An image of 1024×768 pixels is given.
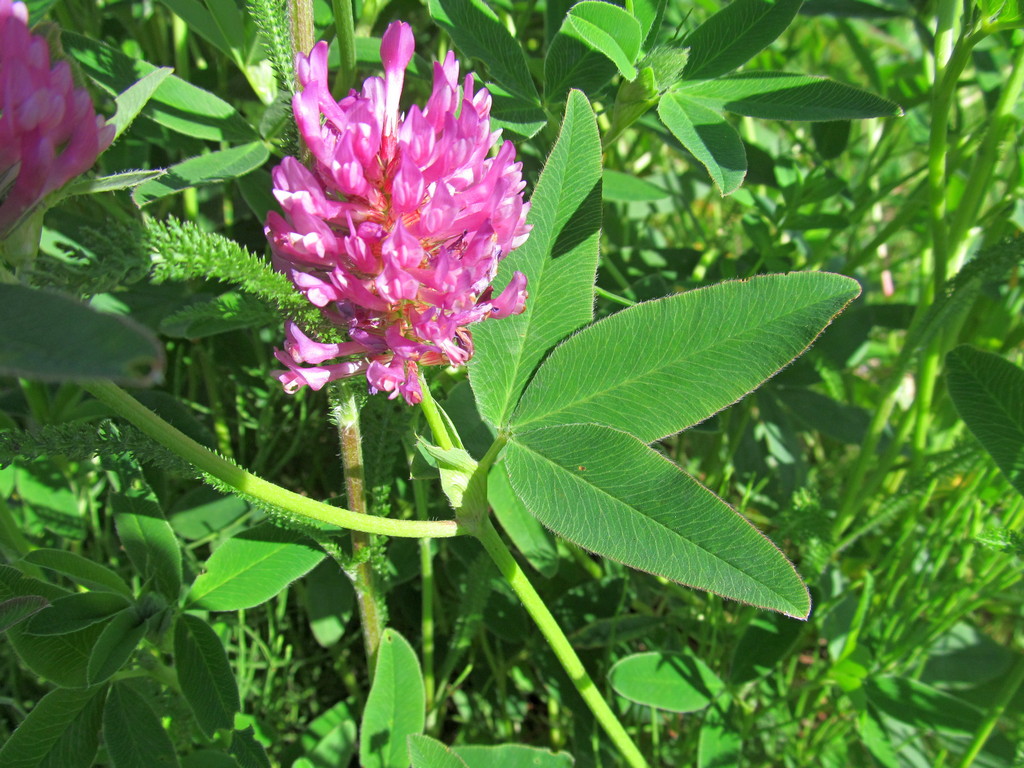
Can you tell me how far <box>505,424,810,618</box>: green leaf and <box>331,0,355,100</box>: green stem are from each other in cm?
40

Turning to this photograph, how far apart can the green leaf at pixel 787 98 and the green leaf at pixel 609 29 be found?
0.12 metres

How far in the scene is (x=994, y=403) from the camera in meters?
0.97

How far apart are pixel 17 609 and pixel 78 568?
0.18 meters

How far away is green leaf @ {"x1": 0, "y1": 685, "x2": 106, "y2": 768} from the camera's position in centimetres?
83

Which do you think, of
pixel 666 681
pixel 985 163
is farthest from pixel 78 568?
pixel 985 163

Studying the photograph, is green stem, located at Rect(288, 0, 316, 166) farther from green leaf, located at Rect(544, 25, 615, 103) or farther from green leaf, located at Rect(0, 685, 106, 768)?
green leaf, located at Rect(0, 685, 106, 768)

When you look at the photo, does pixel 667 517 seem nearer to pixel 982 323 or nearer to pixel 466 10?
pixel 466 10

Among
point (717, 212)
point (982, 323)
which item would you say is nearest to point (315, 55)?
point (982, 323)

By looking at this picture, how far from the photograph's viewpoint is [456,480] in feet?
2.41

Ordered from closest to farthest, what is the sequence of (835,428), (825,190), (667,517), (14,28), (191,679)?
(14,28) < (667,517) < (191,679) < (825,190) < (835,428)

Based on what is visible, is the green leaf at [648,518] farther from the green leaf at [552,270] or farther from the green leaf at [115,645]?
the green leaf at [115,645]

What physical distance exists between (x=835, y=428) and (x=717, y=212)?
0.83 m

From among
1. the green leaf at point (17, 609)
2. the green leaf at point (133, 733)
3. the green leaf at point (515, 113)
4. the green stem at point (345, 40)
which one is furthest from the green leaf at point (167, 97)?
the green leaf at point (133, 733)

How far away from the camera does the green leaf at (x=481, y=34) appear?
0.91 meters
